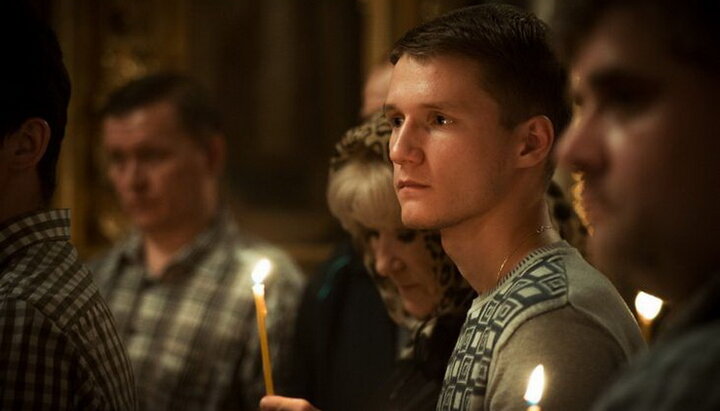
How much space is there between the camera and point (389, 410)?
214 centimetres

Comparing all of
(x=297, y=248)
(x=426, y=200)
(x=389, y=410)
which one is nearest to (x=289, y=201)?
(x=297, y=248)

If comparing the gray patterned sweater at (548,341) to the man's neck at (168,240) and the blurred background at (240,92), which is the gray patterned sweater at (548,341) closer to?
the man's neck at (168,240)

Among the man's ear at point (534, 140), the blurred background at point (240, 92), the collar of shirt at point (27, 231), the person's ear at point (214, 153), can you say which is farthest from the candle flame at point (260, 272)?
the blurred background at point (240, 92)

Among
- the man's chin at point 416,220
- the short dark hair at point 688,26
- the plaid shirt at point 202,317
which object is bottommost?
the plaid shirt at point 202,317

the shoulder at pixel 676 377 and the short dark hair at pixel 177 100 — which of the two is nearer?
the shoulder at pixel 676 377

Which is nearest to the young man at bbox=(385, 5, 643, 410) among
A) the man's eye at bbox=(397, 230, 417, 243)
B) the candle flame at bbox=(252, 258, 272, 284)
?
the candle flame at bbox=(252, 258, 272, 284)

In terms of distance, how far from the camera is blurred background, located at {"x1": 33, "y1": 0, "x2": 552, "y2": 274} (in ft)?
15.3

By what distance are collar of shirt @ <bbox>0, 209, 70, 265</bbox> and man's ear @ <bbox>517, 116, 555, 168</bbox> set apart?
798mm

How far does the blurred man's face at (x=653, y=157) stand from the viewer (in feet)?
3.22

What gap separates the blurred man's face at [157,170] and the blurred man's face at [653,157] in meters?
2.53

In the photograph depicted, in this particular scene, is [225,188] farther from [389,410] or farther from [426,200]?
[426,200]

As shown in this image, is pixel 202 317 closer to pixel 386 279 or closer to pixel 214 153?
pixel 214 153

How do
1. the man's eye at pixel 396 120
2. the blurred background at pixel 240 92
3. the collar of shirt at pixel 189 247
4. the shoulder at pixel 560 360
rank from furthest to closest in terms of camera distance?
the blurred background at pixel 240 92 < the collar of shirt at pixel 189 247 < the man's eye at pixel 396 120 < the shoulder at pixel 560 360

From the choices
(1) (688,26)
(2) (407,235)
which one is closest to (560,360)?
(1) (688,26)
